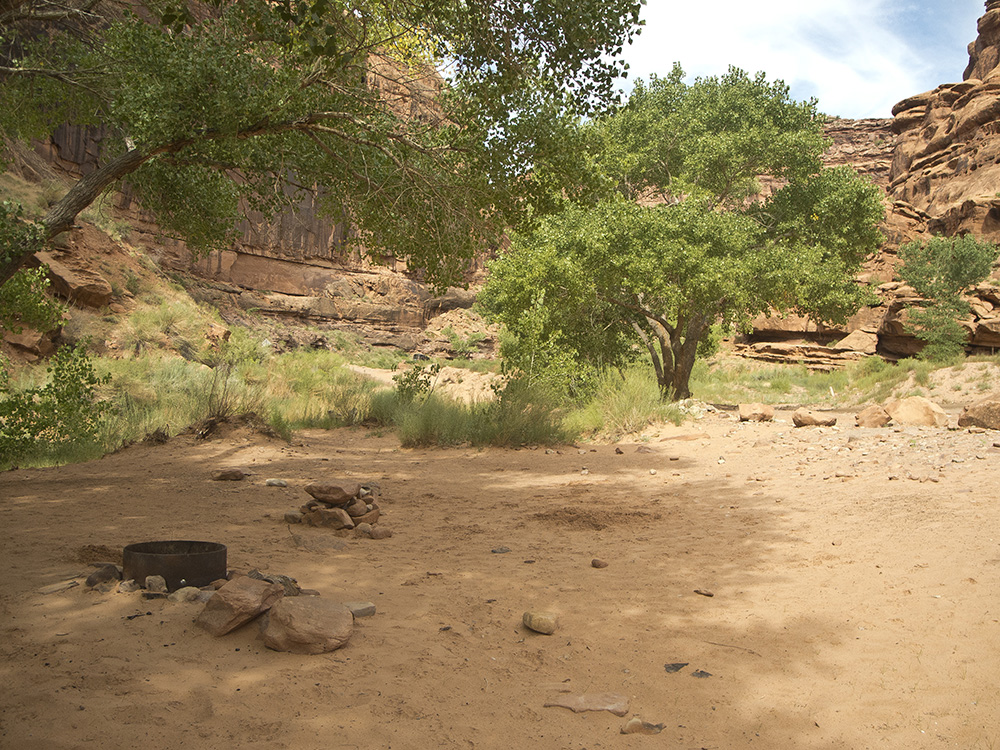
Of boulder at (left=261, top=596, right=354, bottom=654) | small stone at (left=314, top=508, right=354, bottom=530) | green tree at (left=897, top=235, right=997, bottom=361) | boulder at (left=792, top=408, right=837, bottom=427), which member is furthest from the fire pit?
green tree at (left=897, top=235, right=997, bottom=361)

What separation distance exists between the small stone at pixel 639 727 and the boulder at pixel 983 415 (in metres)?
9.34

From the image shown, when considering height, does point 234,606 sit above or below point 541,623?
above

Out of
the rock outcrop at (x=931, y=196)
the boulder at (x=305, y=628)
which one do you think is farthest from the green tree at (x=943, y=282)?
the boulder at (x=305, y=628)

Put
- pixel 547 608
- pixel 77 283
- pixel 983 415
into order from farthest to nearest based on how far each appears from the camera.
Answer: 1. pixel 77 283
2. pixel 983 415
3. pixel 547 608

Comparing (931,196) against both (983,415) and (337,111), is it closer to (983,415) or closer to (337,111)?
(983,415)

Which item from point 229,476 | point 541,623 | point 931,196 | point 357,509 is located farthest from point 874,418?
point 931,196

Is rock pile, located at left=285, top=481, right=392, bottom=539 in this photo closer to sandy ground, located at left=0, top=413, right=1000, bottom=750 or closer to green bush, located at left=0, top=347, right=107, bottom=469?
sandy ground, located at left=0, top=413, right=1000, bottom=750

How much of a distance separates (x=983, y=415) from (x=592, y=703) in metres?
9.56

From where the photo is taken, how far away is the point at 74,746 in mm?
2076

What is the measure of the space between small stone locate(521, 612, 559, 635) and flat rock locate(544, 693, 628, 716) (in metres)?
0.60

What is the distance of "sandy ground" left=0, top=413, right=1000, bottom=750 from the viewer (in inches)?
93.4

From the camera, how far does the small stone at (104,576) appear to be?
3.33 meters

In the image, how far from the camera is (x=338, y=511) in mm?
5344

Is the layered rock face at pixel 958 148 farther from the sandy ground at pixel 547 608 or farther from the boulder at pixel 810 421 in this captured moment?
the sandy ground at pixel 547 608
